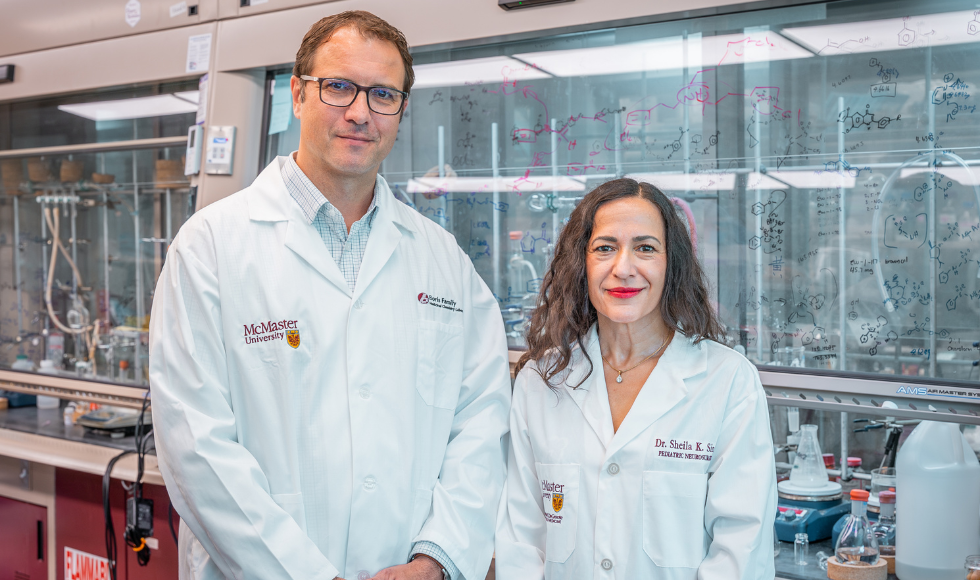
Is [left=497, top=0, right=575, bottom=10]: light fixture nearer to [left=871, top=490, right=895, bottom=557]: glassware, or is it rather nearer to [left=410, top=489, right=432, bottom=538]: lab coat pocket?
[left=410, top=489, right=432, bottom=538]: lab coat pocket

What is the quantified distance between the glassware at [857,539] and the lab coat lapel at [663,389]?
601 mm

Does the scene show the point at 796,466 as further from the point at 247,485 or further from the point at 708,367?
the point at 247,485

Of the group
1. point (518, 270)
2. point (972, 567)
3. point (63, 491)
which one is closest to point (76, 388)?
point (63, 491)

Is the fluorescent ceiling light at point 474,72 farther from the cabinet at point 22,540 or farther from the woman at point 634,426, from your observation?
the cabinet at point 22,540

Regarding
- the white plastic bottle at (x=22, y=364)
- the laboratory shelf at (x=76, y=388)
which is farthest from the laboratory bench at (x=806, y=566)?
the white plastic bottle at (x=22, y=364)

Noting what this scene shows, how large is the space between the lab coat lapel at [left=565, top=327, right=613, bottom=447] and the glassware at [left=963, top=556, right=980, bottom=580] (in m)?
0.82

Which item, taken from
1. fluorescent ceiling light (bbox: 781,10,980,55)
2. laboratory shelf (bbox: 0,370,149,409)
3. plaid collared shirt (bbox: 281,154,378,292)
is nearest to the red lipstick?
plaid collared shirt (bbox: 281,154,378,292)

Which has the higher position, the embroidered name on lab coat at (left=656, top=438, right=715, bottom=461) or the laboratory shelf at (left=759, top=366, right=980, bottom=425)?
the laboratory shelf at (left=759, top=366, right=980, bottom=425)

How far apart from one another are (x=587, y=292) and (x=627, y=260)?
188 millimetres

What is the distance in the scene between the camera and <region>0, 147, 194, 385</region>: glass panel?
285 centimetres

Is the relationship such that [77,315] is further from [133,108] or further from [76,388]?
[133,108]

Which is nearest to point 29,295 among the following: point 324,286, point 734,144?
Answer: point 324,286

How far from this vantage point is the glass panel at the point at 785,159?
67.6 inches

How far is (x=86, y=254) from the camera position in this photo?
3.05 meters
